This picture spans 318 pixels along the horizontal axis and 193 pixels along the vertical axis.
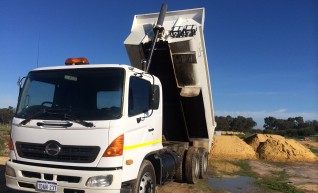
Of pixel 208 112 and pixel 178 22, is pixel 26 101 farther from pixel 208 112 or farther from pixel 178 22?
pixel 208 112

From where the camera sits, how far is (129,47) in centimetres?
812

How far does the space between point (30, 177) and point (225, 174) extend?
860 centimetres

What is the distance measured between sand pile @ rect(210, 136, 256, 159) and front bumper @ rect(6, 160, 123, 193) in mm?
15089

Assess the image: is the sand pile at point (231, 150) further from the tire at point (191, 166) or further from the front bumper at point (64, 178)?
the front bumper at point (64, 178)

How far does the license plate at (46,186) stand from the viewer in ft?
15.6

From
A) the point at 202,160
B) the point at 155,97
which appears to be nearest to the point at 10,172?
the point at 155,97

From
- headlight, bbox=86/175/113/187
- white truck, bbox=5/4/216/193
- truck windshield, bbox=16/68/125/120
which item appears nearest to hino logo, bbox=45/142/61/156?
white truck, bbox=5/4/216/193

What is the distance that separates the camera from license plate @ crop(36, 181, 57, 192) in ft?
15.6

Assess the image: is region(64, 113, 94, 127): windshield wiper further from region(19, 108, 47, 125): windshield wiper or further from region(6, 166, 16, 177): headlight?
region(6, 166, 16, 177): headlight

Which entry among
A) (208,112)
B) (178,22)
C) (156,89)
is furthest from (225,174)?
(156,89)

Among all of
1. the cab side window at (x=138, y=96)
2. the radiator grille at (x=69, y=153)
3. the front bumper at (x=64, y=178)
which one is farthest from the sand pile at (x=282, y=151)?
the radiator grille at (x=69, y=153)

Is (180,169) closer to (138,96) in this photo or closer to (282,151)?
(138,96)

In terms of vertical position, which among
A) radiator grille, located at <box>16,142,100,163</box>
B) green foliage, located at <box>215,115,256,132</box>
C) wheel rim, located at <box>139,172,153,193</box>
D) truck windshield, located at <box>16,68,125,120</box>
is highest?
green foliage, located at <box>215,115,256,132</box>

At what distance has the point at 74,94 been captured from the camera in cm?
532
